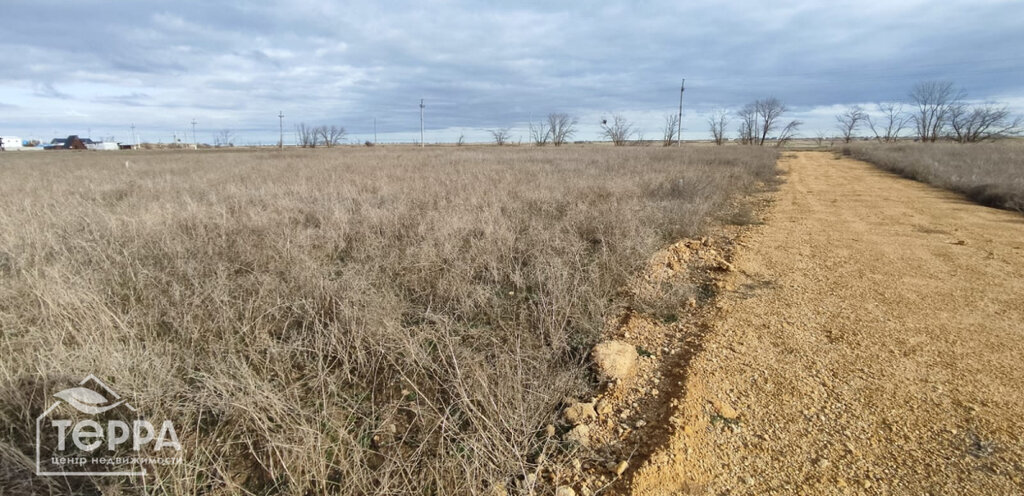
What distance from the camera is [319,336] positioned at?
2.45 metres

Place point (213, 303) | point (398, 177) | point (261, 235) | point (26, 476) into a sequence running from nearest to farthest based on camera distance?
point (26, 476) → point (213, 303) → point (261, 235) → point (398, 177)

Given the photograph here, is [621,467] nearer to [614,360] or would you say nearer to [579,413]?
[579,413]

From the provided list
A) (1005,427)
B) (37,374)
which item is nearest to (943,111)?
(1005,427)

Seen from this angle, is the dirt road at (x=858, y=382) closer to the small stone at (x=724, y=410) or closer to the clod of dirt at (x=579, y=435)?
the small stone at (x=724, y=410)

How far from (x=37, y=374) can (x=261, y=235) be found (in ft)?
11.2

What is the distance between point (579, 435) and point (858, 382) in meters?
1.81

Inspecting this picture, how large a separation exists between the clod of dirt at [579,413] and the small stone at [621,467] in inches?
12.5

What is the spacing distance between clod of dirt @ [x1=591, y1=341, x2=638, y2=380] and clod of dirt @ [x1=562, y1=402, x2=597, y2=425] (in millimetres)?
328

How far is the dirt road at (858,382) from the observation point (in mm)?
1823

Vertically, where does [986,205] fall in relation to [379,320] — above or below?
above

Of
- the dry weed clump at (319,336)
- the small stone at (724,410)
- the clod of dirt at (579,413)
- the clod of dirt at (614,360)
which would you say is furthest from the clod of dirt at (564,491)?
the small stone at (724,410)

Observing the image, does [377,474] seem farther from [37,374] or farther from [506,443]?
[37,374]

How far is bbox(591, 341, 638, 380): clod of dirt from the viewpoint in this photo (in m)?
2.60

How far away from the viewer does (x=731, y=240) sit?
5883 millimetres
